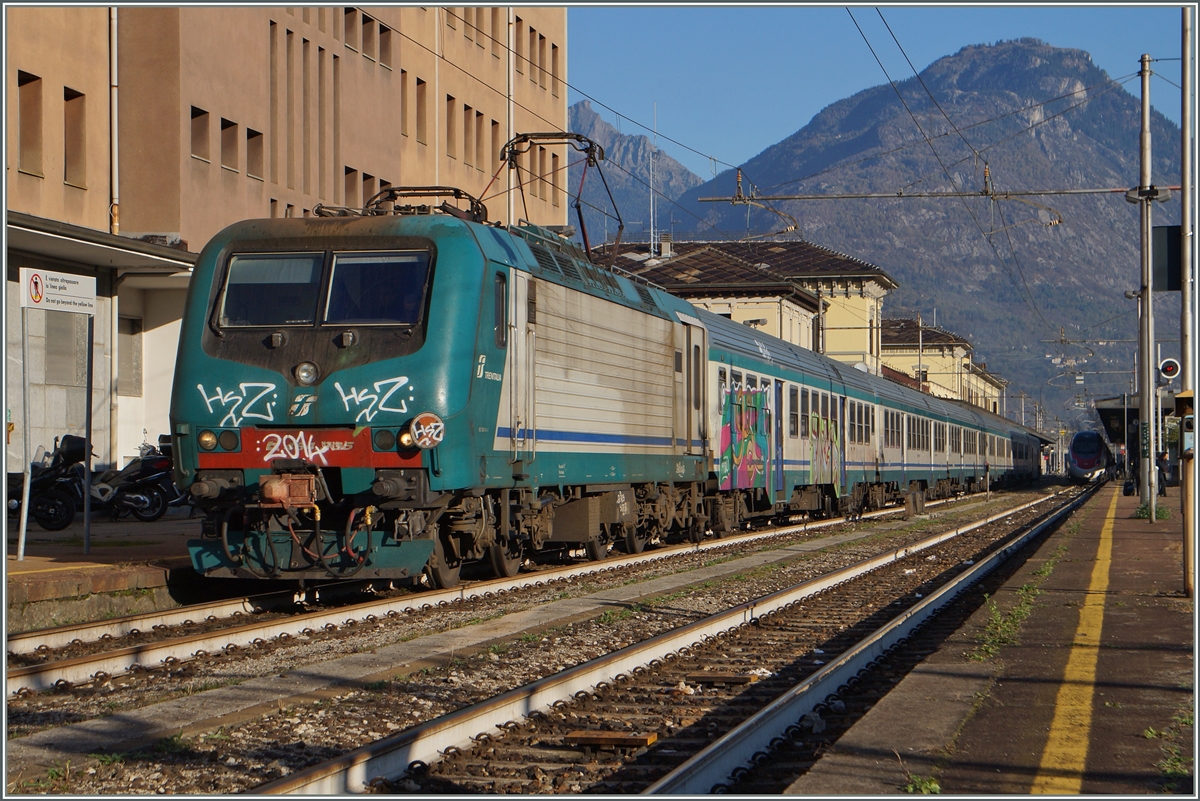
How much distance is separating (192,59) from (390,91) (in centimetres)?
992

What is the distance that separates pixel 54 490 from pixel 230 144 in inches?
493

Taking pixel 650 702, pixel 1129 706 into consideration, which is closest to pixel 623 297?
pixel 650 702

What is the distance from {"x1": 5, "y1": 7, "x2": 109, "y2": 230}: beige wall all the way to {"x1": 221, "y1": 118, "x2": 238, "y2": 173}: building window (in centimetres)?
387

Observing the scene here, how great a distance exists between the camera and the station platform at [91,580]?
1053 centimetres

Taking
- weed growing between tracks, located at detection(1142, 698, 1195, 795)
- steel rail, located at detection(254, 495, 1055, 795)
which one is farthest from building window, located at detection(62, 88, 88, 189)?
weed growing between tracks, located at detection(1142, 698, 1195, 795)

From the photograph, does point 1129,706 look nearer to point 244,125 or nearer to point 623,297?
point 623,297

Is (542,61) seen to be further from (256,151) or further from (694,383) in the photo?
(694,383)

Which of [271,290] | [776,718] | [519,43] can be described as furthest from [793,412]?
[519,43]

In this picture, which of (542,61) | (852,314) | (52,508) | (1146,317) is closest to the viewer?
(52,508)

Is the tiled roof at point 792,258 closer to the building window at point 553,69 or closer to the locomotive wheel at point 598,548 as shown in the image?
the building window at point 553,69

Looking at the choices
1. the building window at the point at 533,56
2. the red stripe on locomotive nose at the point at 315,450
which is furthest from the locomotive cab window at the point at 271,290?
the building window at the point at 533,56

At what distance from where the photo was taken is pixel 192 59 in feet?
86.3

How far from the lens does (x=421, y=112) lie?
3928 cm

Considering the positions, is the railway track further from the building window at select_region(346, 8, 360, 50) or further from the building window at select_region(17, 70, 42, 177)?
the building window at select_region(346, 8, 360, 50)
